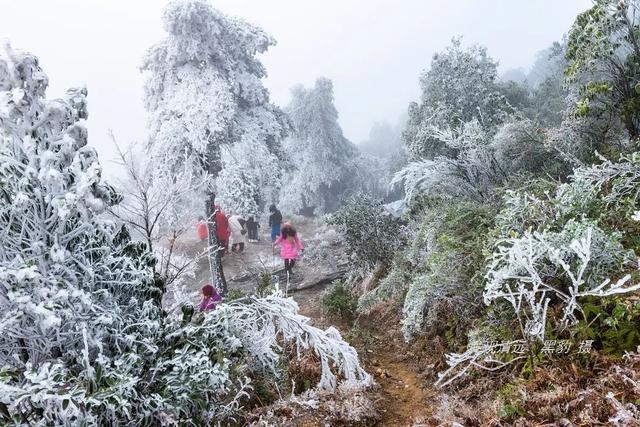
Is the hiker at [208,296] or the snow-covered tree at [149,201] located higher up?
the snow-covered tree at [149,201]

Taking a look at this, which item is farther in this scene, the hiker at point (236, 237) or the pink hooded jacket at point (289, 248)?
the hiker at point (236, 237)

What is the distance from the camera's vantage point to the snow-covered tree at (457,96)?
44.3 feet

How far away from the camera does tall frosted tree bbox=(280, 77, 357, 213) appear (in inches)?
1067

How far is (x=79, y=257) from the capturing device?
4.41 meters

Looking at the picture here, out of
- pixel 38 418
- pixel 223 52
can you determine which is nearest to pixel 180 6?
pixel 223 52

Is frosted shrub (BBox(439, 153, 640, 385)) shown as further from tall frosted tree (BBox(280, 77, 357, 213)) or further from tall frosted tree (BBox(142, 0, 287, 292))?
tall frosted tree (BBox(280, 77, 357, 213))

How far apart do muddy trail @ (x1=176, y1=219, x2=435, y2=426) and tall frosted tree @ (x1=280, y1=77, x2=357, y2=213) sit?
5.91m

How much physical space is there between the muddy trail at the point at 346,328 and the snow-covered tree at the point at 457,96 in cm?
506

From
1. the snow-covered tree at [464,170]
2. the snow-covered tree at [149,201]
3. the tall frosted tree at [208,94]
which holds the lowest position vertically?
the snow-covered tree at [464,170]

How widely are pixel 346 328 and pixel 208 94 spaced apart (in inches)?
266

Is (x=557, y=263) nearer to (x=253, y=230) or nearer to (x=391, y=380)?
(x=391, y=380)

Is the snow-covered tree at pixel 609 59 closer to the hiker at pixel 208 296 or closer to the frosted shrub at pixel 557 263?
the frosted shrub at pixel 557 263

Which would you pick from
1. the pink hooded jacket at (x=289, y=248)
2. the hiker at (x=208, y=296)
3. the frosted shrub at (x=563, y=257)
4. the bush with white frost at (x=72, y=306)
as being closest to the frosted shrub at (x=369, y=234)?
the pink hooded jacket at (x=289, y=248)

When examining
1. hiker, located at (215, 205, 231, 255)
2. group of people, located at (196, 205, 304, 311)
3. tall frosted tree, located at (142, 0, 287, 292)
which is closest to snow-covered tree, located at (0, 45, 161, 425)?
group of people, located at (196, 205, 304, 311)
